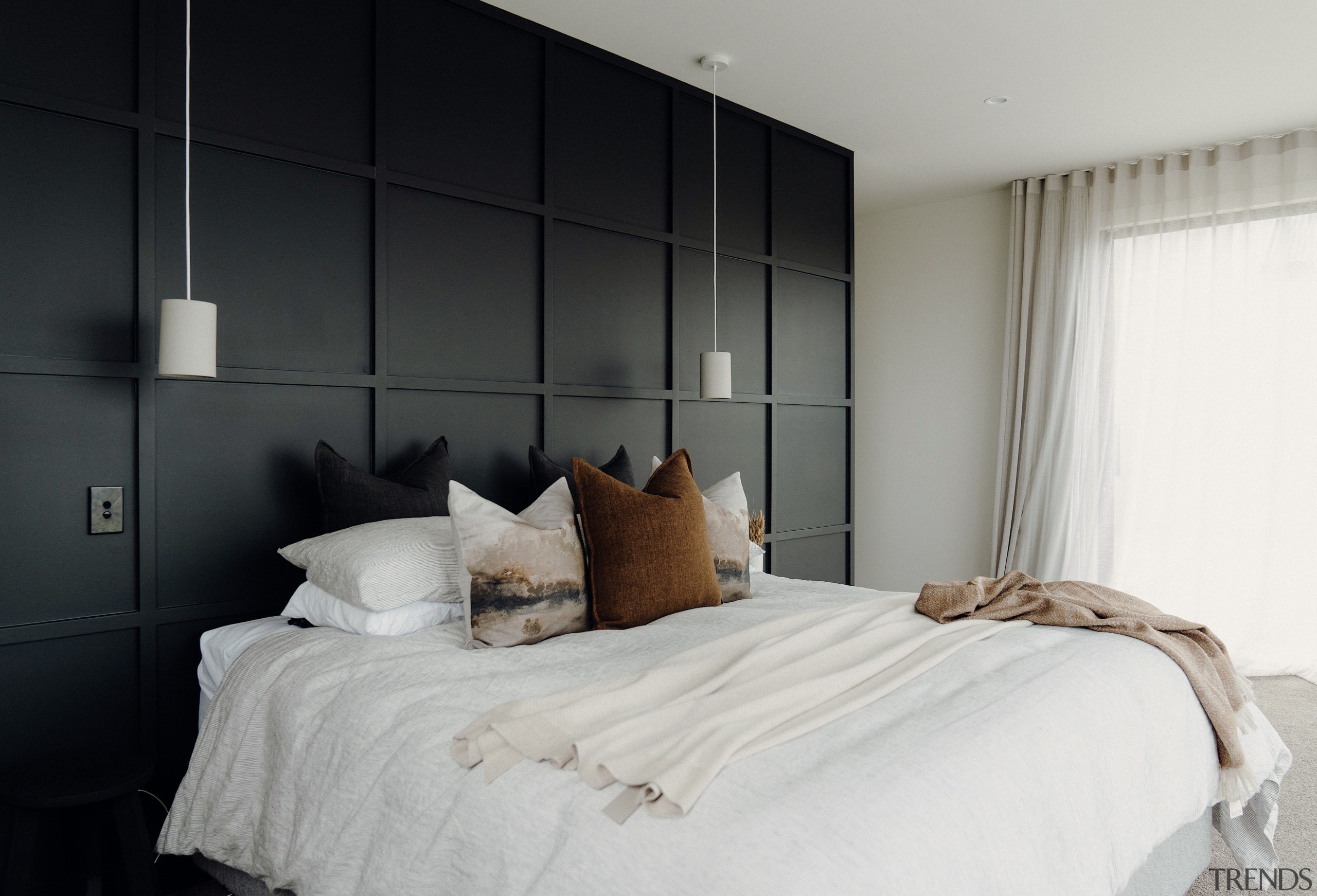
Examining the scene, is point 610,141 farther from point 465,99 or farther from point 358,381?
point 358,381

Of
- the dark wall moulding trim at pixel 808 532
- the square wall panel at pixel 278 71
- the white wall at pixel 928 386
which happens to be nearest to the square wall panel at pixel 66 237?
the square wall panel at pixel 278 71

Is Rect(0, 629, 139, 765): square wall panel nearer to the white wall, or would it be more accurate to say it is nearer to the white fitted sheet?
the white fitted sheet

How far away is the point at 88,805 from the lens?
1893mm

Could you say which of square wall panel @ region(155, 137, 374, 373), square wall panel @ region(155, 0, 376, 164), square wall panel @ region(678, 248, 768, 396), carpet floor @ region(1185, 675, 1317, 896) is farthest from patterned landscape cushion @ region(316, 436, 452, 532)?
carpet floor @ region(1185, 675, 1317, 896)

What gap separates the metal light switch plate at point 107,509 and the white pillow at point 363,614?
1.58 feet

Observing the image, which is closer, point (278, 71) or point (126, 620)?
point (126, 620)

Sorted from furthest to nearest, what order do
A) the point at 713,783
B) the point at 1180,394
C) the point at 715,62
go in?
the point at 1180,394
the point at 715,62
the point at 713,783

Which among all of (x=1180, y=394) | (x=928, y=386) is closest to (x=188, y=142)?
(x=928, y=386)

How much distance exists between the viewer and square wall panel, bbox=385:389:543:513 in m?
2.77

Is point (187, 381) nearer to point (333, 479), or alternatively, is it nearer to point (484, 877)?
point (333, 479)

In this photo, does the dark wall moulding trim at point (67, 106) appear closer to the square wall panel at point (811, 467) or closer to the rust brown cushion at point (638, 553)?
the rust brown cushion at point (638, 553)

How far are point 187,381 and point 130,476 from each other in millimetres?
294

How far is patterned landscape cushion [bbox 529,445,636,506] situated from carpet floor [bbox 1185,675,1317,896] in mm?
2080

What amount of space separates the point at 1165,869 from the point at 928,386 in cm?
417
